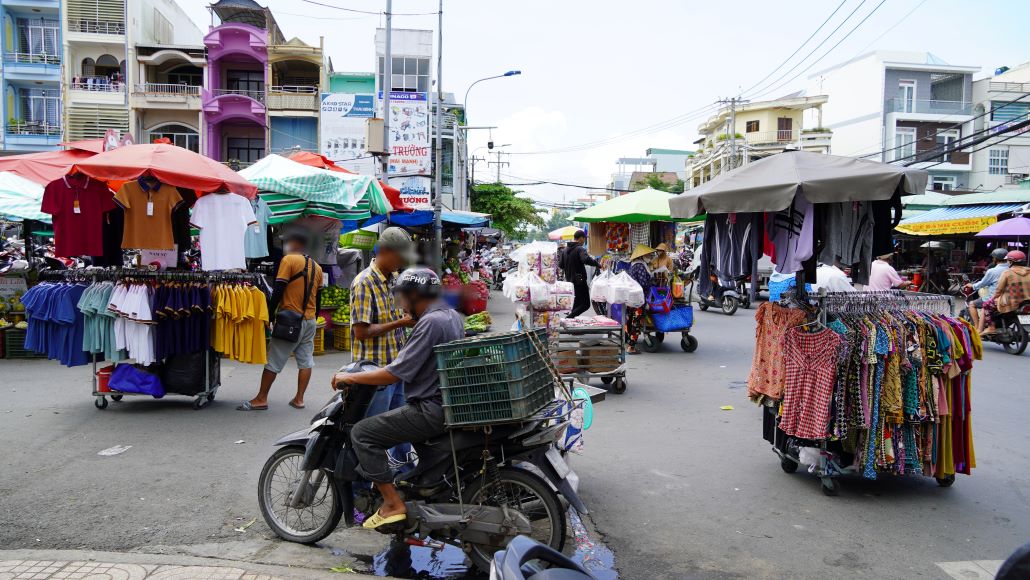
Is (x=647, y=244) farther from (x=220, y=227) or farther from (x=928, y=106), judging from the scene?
(x=928, y=106)

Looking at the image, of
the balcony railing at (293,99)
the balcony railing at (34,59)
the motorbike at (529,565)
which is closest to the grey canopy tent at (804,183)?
the motorbike at (529,565)

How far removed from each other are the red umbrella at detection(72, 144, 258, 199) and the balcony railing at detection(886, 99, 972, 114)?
47371 mm

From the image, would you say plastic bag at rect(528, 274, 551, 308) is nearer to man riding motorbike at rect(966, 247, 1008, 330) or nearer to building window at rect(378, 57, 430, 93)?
man riding motorbike at rect(966, 247, 1008, 330)

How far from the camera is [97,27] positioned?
106 feet

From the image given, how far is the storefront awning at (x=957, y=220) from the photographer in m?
20.8

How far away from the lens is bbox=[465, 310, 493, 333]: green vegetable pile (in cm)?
1340

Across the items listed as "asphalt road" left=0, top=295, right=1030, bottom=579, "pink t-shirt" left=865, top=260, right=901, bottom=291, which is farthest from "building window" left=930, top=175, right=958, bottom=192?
"asphalt road" left=0, top=295, right=1030, bottom=579

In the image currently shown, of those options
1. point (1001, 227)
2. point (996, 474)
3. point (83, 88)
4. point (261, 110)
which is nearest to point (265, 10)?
point (261, 110)

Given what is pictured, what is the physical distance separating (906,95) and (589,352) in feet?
151

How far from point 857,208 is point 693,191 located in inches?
52.9

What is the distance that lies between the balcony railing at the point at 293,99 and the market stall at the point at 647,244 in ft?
85.1

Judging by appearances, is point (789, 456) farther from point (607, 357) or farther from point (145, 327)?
point (145, 327)

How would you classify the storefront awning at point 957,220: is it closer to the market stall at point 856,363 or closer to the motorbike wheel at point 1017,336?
the motorbike wheel at point 1017,336

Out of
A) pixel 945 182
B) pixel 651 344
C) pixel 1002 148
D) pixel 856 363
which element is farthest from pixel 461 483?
pixel 1002 148
